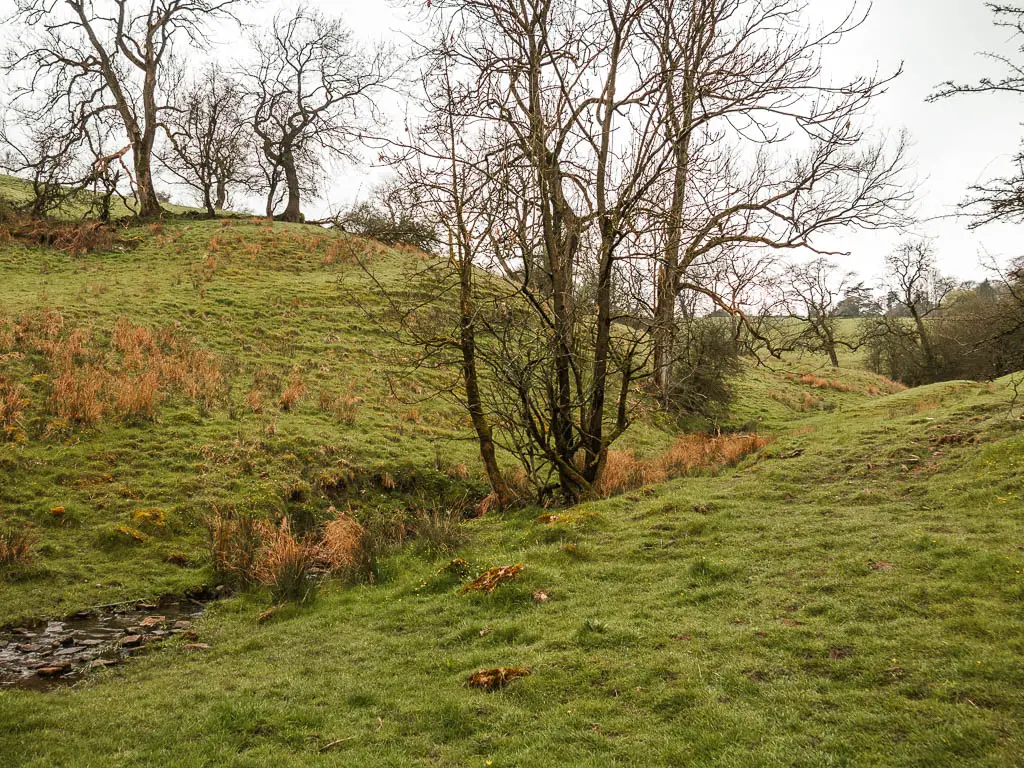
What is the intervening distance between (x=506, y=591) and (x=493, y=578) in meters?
0.35

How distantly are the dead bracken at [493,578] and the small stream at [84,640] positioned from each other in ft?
11.8

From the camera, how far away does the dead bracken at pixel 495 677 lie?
18.4ft

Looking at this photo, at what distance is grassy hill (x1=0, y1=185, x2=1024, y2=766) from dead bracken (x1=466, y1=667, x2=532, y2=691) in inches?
5.0

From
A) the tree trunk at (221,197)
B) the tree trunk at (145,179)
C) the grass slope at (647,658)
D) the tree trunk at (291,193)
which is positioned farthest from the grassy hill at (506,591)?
the tree trunk at (221,197)

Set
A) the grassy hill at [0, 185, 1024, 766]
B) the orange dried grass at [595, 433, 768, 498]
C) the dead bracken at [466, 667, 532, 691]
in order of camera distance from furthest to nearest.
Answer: the orange dried grass at [595, 433, 768, 498] → the dead bracken at [466, 667, 532, 691] → the grassy hill at [0, 185, 1024, 766]

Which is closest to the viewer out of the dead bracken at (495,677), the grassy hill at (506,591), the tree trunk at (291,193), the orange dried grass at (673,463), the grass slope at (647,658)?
the grass slope at (647,658)

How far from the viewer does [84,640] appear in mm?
7555

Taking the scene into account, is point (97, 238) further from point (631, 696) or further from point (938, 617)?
point (938, 617)

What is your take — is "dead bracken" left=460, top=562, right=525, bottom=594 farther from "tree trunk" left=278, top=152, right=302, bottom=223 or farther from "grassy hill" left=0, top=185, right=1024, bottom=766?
"tree trunk" left=278, top=152, right=302, bottom=223

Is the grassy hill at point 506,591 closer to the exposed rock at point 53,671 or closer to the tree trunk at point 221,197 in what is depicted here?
the exposed rock at point 53,671

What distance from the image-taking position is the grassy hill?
469 centimetres

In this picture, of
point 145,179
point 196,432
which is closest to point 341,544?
point 196,432

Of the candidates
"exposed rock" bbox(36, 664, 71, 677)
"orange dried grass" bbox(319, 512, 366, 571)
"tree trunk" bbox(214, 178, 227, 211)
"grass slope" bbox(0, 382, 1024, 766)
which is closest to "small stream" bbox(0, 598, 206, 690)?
"exposed rock" bbox(36, 664, 71, 677)

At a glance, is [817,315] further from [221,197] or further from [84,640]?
[221,197]
